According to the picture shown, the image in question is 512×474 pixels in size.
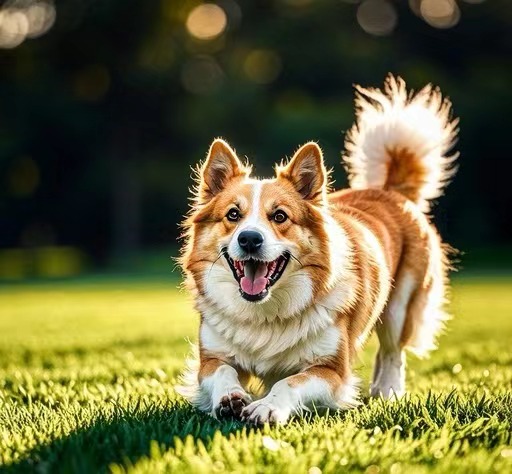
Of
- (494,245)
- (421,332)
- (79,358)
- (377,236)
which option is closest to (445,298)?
(421,332)

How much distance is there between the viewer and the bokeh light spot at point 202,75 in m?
38.2

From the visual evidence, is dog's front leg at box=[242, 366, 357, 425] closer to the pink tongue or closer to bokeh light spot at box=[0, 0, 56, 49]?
the pink tongue

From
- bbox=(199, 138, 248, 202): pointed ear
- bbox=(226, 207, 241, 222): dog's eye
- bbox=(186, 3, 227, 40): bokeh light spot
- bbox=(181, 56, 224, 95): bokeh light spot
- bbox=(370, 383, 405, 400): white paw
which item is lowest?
bbox=(370, 383, 405, 400): white paw

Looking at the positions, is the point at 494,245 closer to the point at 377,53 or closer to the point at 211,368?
the point at 377,53

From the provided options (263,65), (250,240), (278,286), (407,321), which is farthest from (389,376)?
(263,65)

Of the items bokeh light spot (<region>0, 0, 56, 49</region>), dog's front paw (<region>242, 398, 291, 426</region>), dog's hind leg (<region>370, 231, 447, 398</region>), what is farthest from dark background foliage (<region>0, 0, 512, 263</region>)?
dog's front paw (<region>242, 398, 291, 426</region>)

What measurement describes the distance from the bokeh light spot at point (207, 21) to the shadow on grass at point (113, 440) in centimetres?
3585

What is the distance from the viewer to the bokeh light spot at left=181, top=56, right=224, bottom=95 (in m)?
38.2

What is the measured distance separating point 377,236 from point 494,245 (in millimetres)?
28731

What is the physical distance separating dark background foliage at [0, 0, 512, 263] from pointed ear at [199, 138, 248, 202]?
1138 inches

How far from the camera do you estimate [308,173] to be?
563cm

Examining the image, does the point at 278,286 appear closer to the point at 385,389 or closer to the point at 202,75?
the point at 385,389

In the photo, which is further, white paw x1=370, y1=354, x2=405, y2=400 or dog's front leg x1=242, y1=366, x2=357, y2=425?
white paw x1=370, y1=354, x2=405, y2=400

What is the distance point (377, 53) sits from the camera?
37.1m
